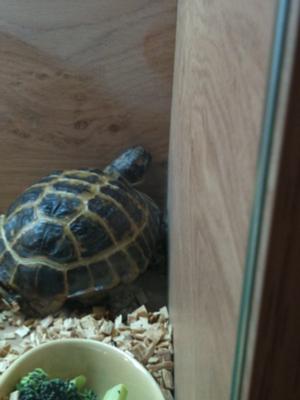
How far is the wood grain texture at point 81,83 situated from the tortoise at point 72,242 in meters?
0.20

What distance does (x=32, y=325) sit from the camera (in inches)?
63.0

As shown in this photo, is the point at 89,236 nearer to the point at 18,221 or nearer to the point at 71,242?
the point at 71,242

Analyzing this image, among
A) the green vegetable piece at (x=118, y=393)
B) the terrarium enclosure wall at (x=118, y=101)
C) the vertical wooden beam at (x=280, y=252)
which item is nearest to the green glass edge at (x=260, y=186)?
the vertical wooden beam at (x=280, y=252)

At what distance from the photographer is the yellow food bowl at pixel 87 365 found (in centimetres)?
122

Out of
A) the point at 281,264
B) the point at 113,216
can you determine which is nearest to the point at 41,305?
the point at 113,216

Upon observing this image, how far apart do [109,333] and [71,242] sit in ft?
0.87

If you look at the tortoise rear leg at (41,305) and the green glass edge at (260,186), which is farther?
the tortoise rear leg at (41,305)

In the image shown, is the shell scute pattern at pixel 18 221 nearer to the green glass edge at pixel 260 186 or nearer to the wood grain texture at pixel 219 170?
the wood grain texture at pixel 219 170

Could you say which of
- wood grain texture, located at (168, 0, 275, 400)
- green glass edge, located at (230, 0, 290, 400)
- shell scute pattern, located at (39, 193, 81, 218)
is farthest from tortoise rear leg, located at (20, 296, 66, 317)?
green glass edge, located at (230, 0, 290, 400)

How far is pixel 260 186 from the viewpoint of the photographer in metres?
0.44

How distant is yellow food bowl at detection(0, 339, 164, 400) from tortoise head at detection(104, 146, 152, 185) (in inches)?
26.5

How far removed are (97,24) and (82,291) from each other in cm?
78

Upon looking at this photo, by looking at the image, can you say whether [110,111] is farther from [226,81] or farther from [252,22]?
[252,22]

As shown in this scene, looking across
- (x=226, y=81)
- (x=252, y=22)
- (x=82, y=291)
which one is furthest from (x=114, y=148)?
(x=252, y=22)
